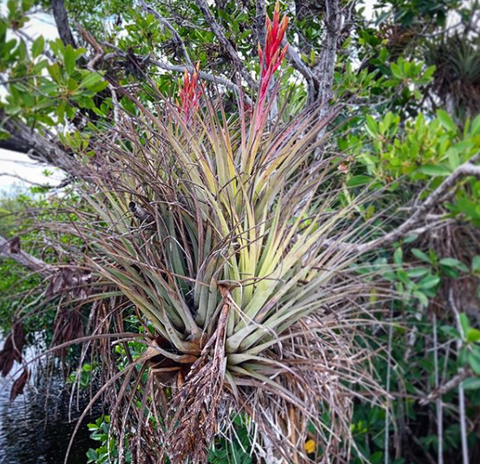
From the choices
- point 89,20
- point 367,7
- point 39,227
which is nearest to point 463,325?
point 39,227

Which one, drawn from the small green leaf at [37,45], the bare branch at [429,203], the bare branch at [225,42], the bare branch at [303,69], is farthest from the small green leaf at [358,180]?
the small green leaf at [37,45]

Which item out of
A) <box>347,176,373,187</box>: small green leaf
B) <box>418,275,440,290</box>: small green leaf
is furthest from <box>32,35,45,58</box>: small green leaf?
<box>418,275,440,290</box>: small green leaf

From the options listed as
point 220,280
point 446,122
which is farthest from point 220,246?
point 446,122

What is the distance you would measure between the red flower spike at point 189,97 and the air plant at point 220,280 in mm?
27

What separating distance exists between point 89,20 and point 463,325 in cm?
159

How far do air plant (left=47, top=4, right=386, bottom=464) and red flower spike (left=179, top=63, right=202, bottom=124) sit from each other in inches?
1.1

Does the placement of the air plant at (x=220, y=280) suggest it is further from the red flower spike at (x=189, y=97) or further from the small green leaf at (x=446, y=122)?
the small green leaf at (x=446, y=122)

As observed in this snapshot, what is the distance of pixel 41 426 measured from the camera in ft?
4.20

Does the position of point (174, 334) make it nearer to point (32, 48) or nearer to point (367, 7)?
point (32, 48)

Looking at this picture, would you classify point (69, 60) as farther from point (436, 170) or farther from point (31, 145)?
point (436, 170)

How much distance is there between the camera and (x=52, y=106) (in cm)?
75

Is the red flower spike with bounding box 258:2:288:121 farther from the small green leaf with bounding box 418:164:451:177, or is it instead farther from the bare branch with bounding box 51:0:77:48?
the bare branch with bounding box 51:0:77:48

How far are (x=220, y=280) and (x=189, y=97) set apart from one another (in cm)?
44

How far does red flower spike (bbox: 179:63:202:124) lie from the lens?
0.96 meters
